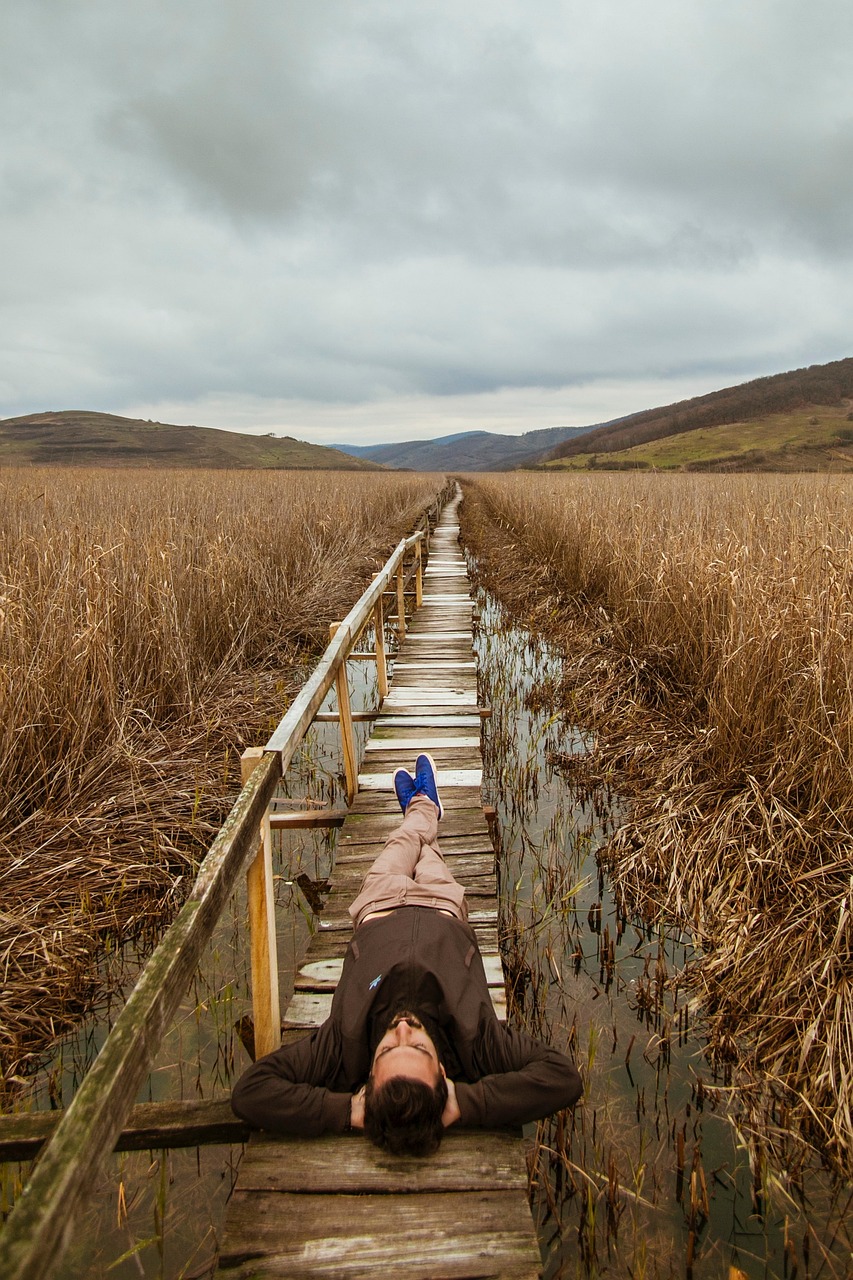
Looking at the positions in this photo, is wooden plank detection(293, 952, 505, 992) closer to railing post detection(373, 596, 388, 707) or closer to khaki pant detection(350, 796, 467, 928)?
khaki pant detection(350, 796, 467, 928)

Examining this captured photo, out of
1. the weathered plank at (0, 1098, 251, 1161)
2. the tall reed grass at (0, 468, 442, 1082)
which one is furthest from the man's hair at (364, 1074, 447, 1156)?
the tall reed grass at (0, 468, 442, 1082)

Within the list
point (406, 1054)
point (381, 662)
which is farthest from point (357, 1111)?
point (381, 662)

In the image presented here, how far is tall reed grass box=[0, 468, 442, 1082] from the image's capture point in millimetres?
2625

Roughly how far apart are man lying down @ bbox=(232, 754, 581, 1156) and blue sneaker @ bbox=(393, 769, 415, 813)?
126 cm

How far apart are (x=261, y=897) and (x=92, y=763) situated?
1722 millimetres

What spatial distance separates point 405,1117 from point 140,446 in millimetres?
96165

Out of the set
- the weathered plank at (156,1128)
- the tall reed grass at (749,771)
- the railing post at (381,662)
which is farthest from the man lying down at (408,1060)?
the railing post at (381,662)

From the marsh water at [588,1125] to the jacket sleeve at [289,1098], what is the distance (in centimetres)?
43

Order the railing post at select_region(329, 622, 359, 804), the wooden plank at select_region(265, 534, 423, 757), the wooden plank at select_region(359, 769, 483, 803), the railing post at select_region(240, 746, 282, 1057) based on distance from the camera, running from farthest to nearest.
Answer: the wooden plank at select_region(359, 769, 483, 803) < the railing post at select_region(329, 622, 359, 804) < the wooden plank at select_region(265, 534, 423, 757) < the railing post at select_region(240, 746, 282, 1057)

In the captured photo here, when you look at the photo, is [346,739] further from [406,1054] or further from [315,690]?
[406,1054]

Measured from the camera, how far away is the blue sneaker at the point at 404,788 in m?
3.61

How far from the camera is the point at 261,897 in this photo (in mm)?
2105

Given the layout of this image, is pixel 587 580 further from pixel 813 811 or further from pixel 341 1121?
pixel 341 1121

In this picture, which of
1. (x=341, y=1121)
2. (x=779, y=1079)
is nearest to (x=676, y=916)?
(x=779, y=1079)
